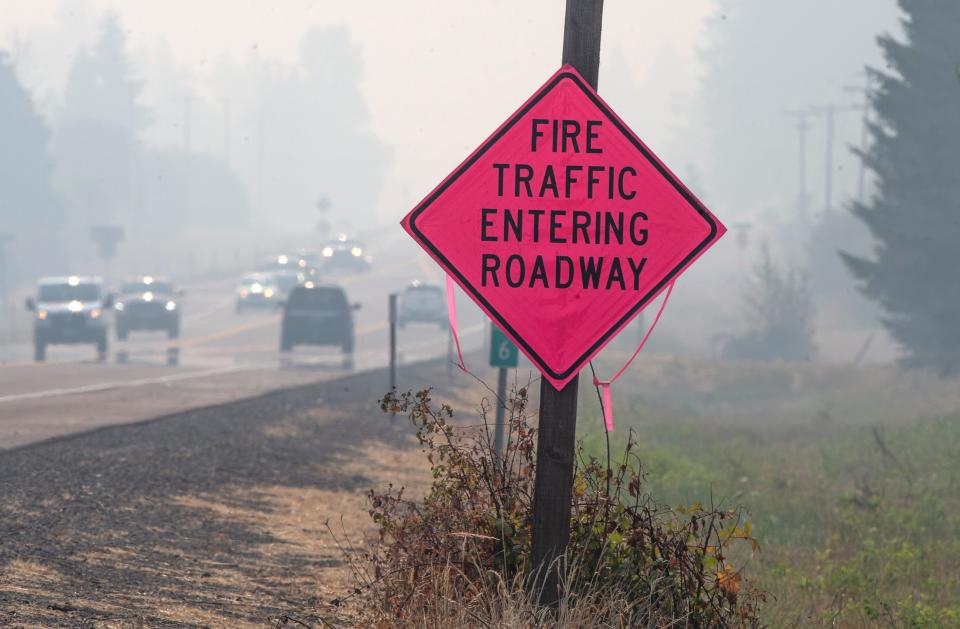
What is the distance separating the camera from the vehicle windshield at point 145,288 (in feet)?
166

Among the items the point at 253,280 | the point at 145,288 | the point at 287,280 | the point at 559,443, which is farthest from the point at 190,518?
the point at 287,280

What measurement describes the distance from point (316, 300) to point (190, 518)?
83.7 feet

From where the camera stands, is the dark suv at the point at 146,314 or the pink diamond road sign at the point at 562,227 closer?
the pink diamond road sign at the point at 562,227

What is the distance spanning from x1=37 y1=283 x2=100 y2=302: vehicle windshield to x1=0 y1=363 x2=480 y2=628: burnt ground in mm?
17278

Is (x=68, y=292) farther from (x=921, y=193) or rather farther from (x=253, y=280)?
(x=253, y=280)

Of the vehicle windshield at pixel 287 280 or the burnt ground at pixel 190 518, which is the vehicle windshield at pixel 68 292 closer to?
the burnt ground at pixel 190 518

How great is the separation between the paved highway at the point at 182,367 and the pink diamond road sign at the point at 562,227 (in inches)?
381

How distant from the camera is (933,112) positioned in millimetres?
33938

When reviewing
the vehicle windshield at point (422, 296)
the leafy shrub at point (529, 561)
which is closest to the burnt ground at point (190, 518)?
the leafy shrub at point (529, 561)

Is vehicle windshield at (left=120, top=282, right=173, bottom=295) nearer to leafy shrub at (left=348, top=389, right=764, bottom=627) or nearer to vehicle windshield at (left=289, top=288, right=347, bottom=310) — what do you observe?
vehicle windshield at (left=289, top=288, right=347, bottom=310)

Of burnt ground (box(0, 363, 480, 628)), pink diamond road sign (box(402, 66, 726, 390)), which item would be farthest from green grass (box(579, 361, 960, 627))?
burnt ground (box(0, 363, 480, 628))

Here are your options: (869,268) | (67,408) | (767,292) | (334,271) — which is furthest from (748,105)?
(67,408)

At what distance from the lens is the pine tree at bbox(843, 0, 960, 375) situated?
33.2m

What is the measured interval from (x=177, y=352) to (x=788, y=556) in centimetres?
2878
